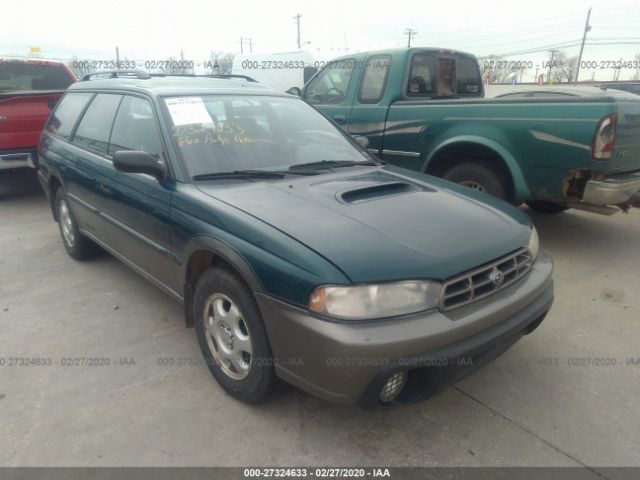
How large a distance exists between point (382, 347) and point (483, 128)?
3226 millimetres

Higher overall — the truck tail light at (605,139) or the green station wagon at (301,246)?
the truck tail light at (605,139)

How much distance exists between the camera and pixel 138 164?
2.61m

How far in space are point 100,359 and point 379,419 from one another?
1750 millimetres


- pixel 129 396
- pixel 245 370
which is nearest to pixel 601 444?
pixel 245 370

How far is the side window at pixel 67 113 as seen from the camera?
414 cm

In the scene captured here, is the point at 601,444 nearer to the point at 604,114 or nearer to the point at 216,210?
the point at 216,210

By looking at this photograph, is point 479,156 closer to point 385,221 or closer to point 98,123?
point 385,221

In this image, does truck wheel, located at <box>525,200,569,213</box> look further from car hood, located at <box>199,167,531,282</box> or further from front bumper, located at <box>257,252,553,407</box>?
front bumper, located at <box>257,252,553,407</box>

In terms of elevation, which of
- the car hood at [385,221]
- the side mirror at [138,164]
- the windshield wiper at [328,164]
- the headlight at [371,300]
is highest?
the side mirror at [138,164]

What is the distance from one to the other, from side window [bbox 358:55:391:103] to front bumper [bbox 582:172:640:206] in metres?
2.44

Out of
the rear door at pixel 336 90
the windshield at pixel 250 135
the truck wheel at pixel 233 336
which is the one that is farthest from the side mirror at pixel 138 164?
the rear door at pixel 336 90

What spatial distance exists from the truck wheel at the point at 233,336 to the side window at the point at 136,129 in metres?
0.98

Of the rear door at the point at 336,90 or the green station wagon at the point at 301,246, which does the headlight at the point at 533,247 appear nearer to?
the green station wagon at the point at 301,246

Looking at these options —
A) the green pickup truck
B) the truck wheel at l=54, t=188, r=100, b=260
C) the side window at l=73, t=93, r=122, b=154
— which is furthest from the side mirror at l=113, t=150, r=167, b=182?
the truck wheel at l=54, t=188, r=100, b=260
